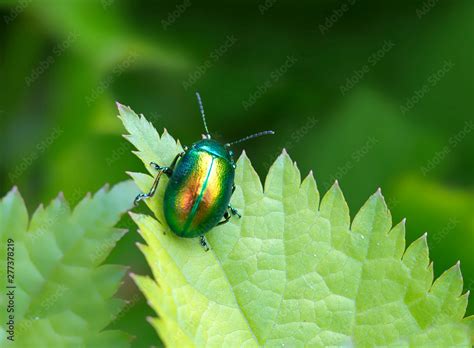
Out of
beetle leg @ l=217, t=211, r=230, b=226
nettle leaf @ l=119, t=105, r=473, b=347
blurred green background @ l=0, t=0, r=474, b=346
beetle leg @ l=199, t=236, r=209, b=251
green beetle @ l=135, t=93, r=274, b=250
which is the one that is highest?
blurred green background @ l=0, t=0, r=474, b=346

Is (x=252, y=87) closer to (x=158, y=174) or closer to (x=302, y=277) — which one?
(x=158, y=174)

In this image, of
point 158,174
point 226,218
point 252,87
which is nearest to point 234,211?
point 226,218

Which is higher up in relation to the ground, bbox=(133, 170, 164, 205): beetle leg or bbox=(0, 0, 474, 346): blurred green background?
bbox=(0, 0, 474, 346): blurred green background

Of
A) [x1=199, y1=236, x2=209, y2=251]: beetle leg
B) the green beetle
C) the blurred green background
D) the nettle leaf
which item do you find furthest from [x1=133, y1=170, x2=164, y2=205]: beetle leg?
the blurred green background

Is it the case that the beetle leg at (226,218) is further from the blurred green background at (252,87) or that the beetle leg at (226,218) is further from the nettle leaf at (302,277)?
the blurred green background at (252,87)

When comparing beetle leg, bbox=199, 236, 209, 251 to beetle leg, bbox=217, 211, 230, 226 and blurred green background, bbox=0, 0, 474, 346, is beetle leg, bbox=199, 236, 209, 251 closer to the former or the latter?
beetle leg, bbox=217, 211, 230, 226

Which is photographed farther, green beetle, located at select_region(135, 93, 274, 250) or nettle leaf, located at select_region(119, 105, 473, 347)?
green beetle, located at select_region(135, 93, 274, 250)
